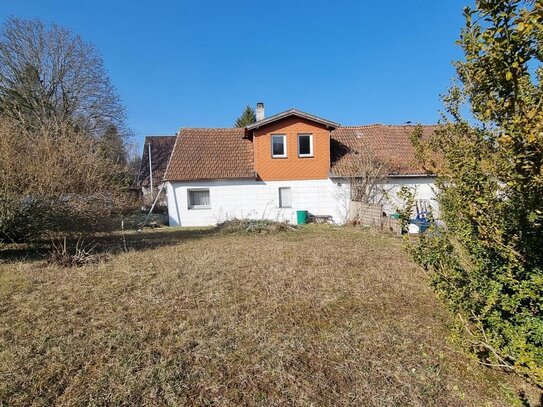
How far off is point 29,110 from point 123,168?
59.4 ft

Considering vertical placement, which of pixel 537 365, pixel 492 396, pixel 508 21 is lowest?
pixel 492 396

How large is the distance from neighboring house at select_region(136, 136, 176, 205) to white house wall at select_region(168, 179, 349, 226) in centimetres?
1148

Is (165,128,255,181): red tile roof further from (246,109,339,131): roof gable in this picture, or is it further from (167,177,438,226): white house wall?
(246,109,339,131): roof gable

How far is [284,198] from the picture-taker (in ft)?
55.5

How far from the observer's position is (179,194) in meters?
16.3

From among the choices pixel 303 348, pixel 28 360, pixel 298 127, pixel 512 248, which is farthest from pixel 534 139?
pixel 298 127

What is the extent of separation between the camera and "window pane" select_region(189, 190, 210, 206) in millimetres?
16703

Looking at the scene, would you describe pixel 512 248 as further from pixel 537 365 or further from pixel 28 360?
pixel 28 360

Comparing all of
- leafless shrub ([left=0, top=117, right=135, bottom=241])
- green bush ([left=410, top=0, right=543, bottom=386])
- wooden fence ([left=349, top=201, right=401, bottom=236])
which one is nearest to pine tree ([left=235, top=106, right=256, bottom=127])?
wooden fence ([left=349, top=201, right=401, bottom=236])

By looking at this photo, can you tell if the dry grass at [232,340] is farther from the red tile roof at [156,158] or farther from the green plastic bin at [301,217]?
the red tile roof at [156,158]

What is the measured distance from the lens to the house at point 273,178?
16312 millimetres

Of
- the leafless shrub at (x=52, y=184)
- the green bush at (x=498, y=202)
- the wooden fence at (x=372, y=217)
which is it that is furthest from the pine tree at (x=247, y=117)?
the green bush at (x=498, y=202)

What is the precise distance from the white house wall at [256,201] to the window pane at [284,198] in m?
0.21

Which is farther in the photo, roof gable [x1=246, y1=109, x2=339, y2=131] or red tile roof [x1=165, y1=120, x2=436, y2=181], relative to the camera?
red tile roof [x1=165, y1=120, x2=436, y2=181]
